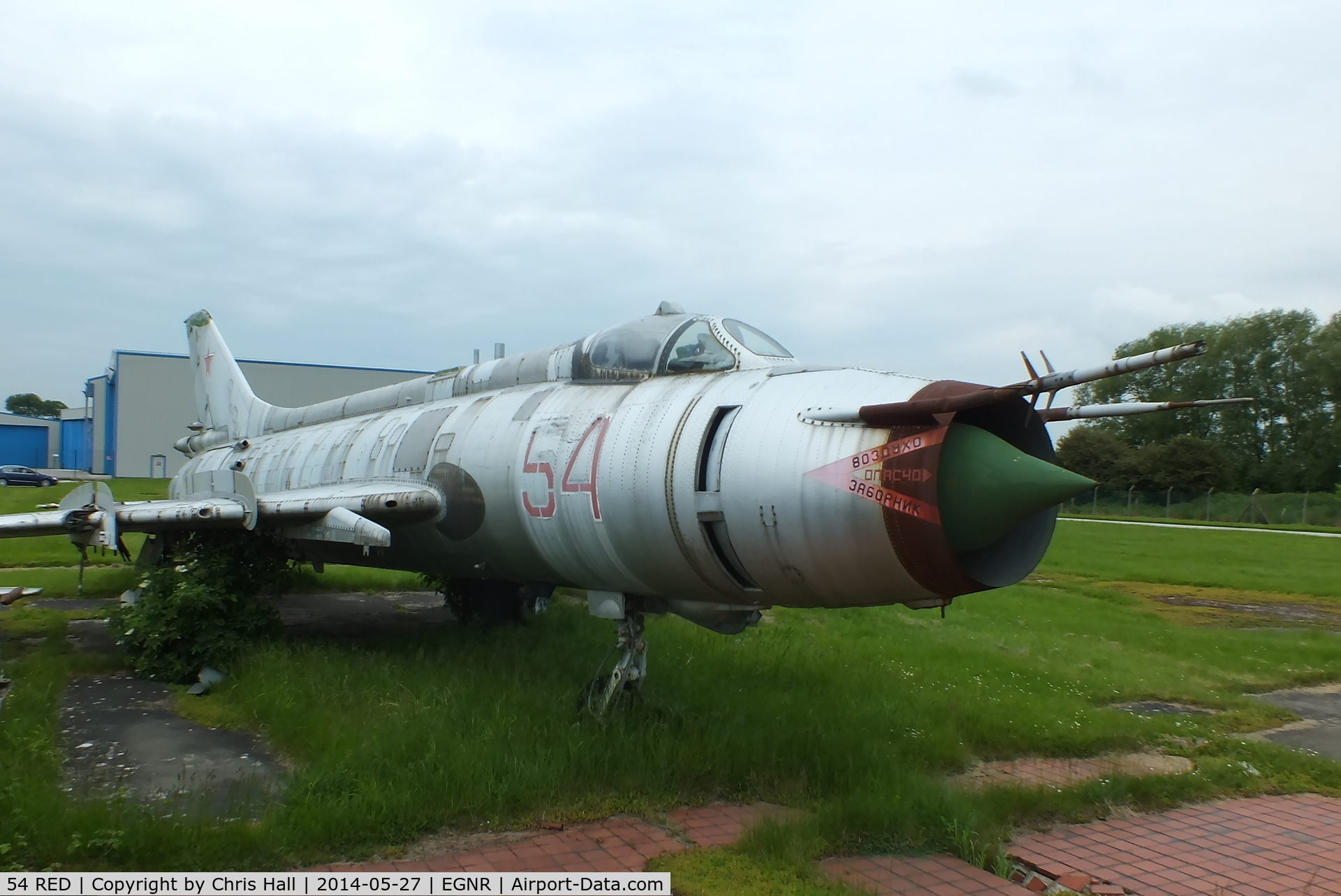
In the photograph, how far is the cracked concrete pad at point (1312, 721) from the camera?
787 cm

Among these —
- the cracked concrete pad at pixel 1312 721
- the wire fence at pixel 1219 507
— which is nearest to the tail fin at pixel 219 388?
the cracked concrete pad at pixel 1312 721

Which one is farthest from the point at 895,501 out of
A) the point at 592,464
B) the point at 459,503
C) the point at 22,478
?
the point at 22,478

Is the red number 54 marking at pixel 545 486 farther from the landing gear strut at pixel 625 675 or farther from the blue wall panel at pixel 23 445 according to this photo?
the blue wall panel at pixel 23 445

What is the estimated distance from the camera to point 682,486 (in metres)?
5.76

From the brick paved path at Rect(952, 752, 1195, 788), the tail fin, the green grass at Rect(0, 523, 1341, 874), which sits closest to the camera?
the green grass at Rect(0, 523, 1341, 874)

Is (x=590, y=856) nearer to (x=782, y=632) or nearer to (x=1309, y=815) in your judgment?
(x=1309, y=815)

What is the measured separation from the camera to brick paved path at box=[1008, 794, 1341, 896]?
4988 mm

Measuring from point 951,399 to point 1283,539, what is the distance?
1201 inches

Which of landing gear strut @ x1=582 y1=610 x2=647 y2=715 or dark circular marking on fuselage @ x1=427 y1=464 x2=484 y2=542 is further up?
dark circular marking on fuselage @ x1=427 y1=464 x2=484 y2=542

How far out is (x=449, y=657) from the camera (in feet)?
31.4

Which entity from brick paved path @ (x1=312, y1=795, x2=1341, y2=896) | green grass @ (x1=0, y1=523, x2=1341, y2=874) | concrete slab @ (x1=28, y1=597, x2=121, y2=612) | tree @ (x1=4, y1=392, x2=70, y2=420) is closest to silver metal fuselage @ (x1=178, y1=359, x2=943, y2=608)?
green grass @ (x1=0, y1=523, x2=1341, y2=874)

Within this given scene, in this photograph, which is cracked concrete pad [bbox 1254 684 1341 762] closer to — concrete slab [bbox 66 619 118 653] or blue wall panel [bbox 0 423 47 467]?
concrete slab [bbox 66 619 118 653]

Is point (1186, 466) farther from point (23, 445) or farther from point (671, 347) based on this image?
point (23, 445)

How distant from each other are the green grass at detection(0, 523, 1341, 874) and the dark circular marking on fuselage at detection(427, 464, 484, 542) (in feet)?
4.35
